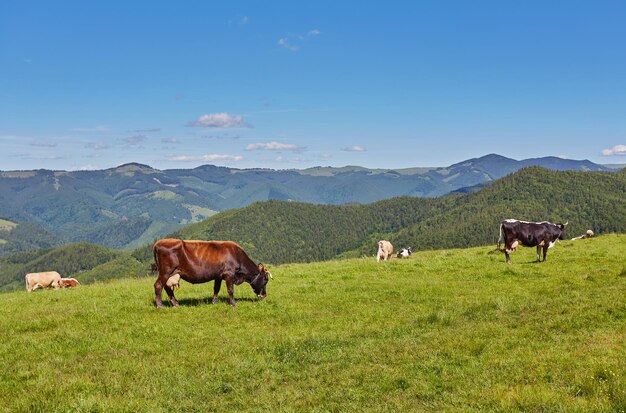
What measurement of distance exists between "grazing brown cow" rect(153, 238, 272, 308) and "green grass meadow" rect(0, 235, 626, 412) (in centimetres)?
100

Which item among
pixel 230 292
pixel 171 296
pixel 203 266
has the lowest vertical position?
pixel 171 296

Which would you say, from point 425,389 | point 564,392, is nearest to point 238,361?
point 425,389

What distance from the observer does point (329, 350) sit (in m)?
12.2

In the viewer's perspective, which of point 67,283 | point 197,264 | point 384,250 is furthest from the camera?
point 384,250

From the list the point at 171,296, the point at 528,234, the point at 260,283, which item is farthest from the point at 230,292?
the point at 528,234

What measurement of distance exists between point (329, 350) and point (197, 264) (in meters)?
7.97

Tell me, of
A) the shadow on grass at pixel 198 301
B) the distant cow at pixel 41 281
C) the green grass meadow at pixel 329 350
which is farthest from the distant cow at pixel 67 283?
the shadow on grass at pixel 198 301

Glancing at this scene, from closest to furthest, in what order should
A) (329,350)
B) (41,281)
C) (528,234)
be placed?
(329,350), (528,234), (41,281)

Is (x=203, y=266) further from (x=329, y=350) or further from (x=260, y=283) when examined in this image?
(x=329, y=350)

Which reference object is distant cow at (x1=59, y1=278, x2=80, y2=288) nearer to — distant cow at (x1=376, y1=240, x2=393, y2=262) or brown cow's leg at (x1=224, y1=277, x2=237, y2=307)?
brown cow's leg at (x1=224, y1=277, x2=237, y2=307)

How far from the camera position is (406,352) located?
37.3 feet

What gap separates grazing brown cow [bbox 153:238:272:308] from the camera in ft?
58.7

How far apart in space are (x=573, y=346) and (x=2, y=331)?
16633 mm

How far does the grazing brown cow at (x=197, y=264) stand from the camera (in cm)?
1789
